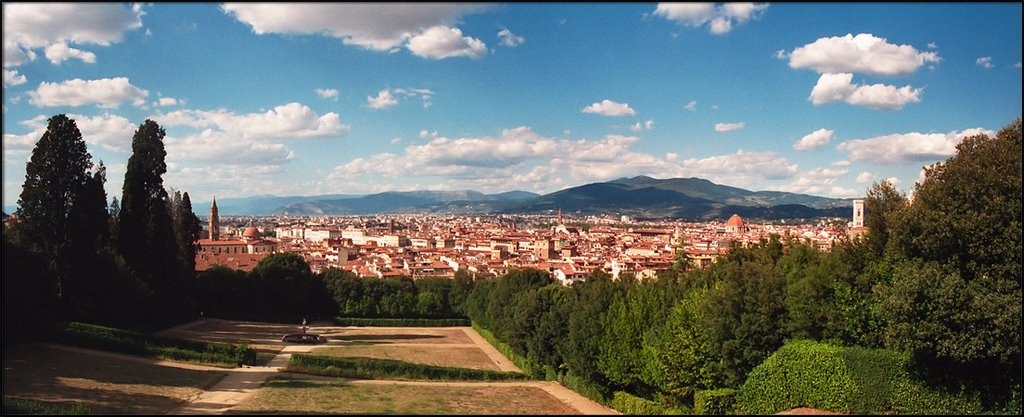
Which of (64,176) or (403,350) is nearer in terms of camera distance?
(64,176)

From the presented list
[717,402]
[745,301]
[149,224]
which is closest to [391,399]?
[717,402]

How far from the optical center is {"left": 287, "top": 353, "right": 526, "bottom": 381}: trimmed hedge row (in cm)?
2783

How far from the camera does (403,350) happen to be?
37.8 meters

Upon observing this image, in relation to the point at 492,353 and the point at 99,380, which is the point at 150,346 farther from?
the point at 492,353

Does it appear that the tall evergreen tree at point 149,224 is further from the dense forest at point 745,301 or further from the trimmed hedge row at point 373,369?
the trimmed hedge row at point 373,369

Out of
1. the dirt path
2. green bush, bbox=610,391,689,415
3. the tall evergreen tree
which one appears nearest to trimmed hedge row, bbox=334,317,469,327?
the dirt path

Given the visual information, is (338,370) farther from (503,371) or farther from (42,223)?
(42,223)

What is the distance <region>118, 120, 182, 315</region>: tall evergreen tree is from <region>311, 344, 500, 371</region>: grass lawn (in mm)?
10300

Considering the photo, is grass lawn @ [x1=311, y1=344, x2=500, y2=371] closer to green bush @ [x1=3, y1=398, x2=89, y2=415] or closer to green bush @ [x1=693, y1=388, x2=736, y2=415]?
green bush @ [x1=693, y1=388, x2=736, y2=415]

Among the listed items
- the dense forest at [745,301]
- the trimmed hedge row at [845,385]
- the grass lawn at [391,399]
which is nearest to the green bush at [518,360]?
the dense forest at [745,301]

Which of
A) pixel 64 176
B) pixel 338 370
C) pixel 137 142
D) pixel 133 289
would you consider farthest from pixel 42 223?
pixel 338 370

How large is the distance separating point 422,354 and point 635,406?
54.6ft

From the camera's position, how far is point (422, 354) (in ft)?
120

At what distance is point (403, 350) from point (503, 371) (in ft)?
26.4
